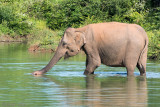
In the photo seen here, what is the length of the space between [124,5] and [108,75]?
21310 millimetres

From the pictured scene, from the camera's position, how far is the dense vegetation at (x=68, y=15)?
3438 centimetres

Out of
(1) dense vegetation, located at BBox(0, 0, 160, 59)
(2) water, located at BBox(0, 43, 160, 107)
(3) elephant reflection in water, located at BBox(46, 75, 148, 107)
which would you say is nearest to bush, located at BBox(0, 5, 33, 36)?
(1) dense vegetation, located at BBox(0, 0, 160, 59)

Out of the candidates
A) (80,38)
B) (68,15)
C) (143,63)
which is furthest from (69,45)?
(68,15)

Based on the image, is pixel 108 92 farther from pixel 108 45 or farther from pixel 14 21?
pixel 14 21

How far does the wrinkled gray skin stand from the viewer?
1549 cm

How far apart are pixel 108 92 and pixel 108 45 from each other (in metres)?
4.00

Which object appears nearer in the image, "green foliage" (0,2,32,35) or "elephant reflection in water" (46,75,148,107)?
"elephant reflection in water" (46,75,148,107)

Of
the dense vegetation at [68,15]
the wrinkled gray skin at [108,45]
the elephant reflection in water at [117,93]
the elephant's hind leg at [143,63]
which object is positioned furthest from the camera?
the dense vegetation at [68,15]

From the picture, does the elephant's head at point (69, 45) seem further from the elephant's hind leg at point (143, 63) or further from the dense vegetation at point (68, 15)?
the dense vegetation at point (68, 15)

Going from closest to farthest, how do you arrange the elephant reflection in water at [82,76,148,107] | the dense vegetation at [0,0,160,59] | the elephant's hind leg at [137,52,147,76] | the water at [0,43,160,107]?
the elephant reflection in water at [82,76,148,107] < the water at [0,43,160,107] < the elephant's hind leg at [137,52,147,76] < the dense vegetation at [0,0,160,59]

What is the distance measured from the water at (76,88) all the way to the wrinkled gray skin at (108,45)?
0.43 m

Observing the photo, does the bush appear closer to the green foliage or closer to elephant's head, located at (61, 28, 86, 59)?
the green foliage

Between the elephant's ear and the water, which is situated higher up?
the elephant's ear

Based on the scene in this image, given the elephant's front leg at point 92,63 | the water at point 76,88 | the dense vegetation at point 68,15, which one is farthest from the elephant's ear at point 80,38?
the dense vegetation at point 68,15
